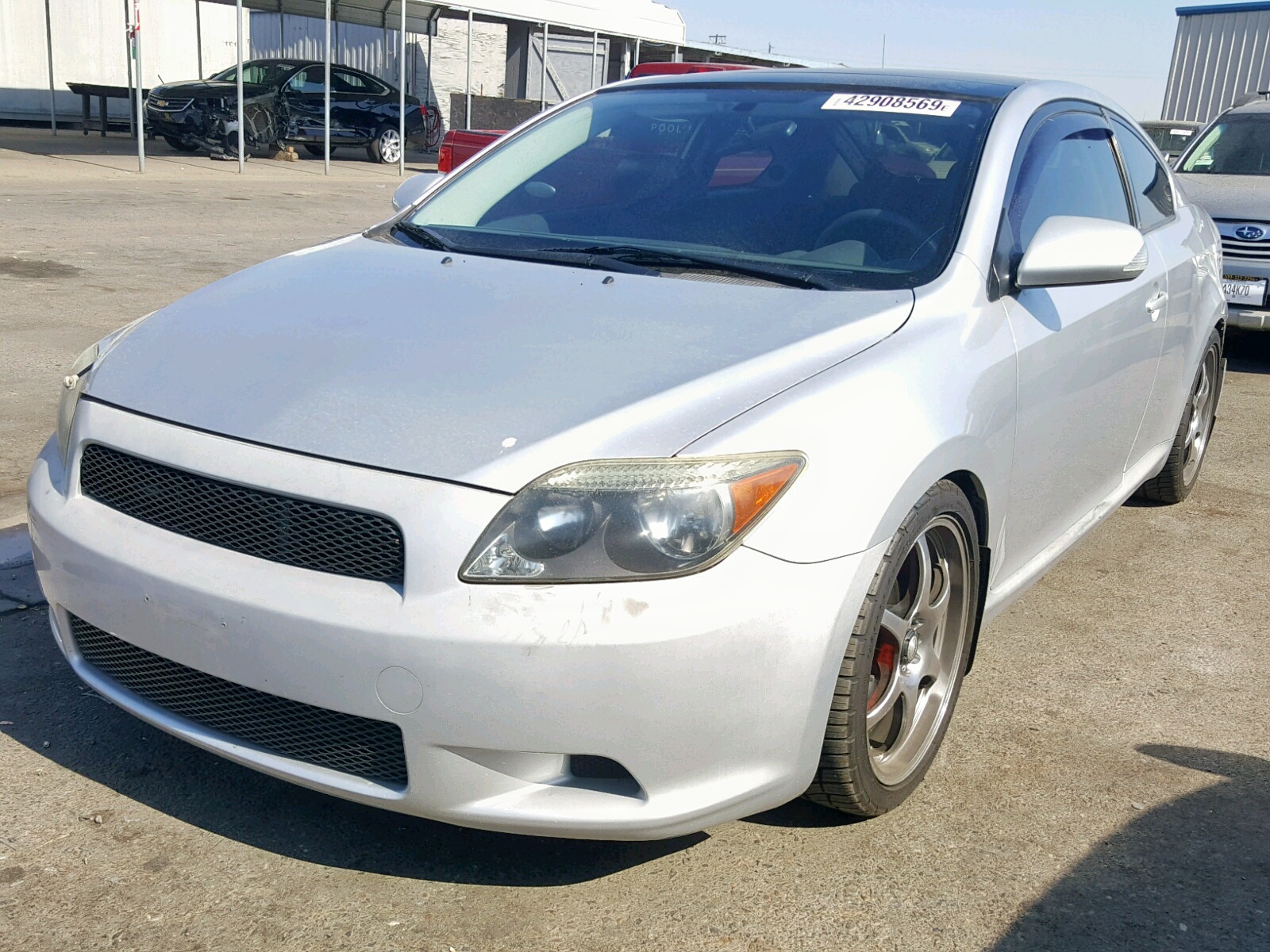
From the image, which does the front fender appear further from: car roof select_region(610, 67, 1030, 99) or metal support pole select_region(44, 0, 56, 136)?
metal support pole select_region(44, 0, 56, 136)

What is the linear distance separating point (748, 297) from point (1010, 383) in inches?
25.5

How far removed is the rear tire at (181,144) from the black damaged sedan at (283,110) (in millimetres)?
20

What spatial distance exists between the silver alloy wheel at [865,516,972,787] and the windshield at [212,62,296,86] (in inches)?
838

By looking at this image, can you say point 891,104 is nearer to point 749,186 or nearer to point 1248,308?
point 749,186

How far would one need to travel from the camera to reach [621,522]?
221 cm

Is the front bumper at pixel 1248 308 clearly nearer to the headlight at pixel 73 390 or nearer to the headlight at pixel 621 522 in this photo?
the headlight at pixel 621 522

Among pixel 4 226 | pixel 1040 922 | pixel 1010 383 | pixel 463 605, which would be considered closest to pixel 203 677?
pixel 463 605

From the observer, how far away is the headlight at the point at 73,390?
8.96ft

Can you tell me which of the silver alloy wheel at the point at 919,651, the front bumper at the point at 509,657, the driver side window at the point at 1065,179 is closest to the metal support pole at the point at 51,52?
the driver side window at the point at 1065,179

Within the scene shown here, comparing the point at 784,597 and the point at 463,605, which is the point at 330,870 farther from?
the point at 784,597

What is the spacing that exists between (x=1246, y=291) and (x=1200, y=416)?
3.37 meters

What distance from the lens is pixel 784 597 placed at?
7.36ft

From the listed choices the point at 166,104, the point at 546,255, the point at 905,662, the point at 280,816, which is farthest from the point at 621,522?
the point at 166,104

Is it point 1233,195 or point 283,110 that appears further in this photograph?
point 283,110
